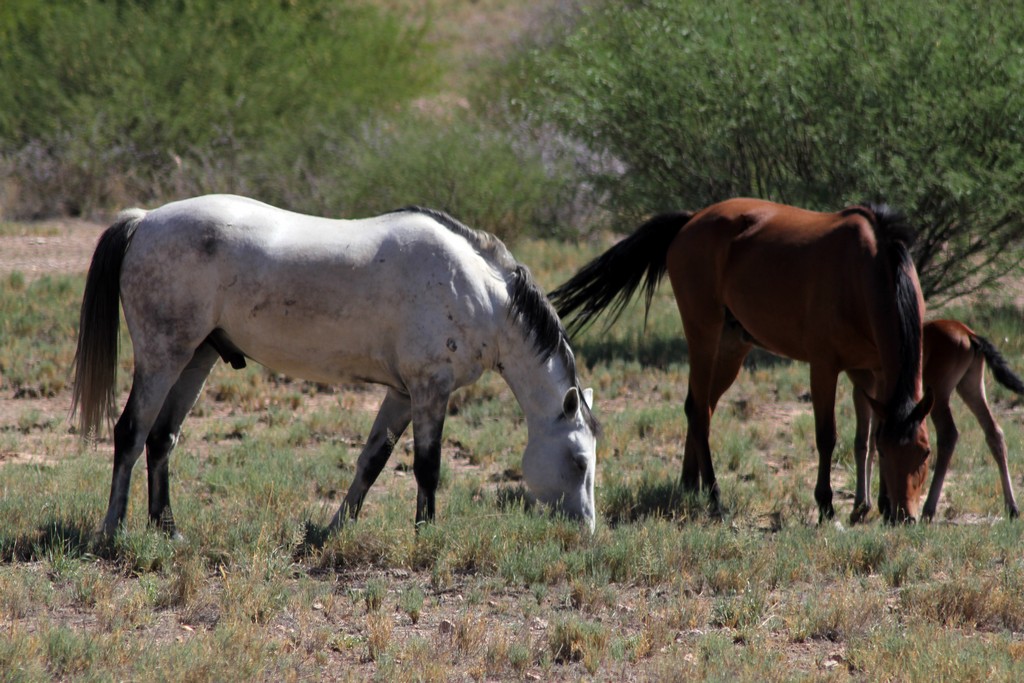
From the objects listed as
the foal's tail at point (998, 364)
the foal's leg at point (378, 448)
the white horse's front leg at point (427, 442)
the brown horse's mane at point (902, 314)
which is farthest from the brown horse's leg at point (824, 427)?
the foal's leg at point (378, 448)

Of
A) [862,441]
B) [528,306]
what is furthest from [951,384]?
[528,306]

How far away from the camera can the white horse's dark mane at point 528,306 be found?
6.46m

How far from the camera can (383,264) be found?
20.9 feet

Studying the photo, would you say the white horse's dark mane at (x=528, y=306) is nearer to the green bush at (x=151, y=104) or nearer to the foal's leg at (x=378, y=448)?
the foal's leg at (x=378, y=448)

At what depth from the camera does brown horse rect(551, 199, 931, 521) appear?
6.59 metres

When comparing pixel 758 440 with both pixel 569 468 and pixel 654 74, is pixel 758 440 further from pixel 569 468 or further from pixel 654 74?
pixel 654 74

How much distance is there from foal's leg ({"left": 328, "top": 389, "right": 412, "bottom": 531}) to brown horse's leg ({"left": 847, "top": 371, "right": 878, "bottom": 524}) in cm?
288

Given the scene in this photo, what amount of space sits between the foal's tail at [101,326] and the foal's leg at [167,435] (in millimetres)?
273

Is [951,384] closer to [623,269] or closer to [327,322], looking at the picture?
[623,269]

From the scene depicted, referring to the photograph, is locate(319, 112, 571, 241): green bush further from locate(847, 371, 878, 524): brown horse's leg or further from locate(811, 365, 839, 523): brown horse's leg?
locate(811, 365, 839, 523): brown horse's leg

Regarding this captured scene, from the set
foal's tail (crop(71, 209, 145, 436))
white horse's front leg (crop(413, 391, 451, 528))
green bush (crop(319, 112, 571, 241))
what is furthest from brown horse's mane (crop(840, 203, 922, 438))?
green bush (crop(319, 112, 571, 241))

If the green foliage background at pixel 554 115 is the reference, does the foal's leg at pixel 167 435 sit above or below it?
below

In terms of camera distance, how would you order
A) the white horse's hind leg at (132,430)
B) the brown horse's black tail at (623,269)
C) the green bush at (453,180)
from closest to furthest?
1. the white horse's hind leg at (132,430)
2. the brown horse's black tail at (623,269)
3. the green bush at (453,180)

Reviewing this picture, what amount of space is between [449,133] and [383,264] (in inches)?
490
